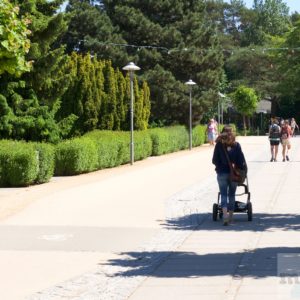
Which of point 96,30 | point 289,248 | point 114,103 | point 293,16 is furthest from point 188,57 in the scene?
point 293,16

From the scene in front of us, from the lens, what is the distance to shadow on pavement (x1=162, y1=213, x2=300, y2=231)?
1152cm

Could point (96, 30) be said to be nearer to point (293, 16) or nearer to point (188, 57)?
point (188, 57)

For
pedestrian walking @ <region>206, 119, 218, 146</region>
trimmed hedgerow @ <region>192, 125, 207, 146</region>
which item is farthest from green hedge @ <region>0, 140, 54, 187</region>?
trimmed hedgerow @ <region>192, 125, 207, 146</region>

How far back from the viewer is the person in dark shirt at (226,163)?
11.8 metres

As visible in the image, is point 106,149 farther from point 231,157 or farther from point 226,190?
point 231,157

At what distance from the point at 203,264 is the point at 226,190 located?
3.61 m

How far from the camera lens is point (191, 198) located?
16.2m

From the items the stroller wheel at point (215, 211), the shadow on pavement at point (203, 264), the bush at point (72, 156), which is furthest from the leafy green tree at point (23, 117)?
the shadow on pavement at point (203, 264)

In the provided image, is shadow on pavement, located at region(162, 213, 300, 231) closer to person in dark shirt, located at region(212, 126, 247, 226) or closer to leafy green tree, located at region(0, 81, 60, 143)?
person in dark shirt, located at region(212, 126, 247, 226)

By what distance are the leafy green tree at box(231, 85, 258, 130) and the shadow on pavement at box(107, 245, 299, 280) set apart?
64555 millimetres

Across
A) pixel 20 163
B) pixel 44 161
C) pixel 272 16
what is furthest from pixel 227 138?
pixel 272 16

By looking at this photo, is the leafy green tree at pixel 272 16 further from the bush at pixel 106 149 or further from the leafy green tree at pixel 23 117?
the leafy green tree at pixel 23 117

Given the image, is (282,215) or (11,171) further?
(11,171)

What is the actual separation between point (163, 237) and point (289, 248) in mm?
2056
